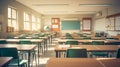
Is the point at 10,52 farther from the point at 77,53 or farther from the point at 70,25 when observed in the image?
the point at 70,25

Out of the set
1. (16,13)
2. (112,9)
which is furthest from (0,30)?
(112,9)

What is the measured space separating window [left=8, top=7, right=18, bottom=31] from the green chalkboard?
32.2 feet

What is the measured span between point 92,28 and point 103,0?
1005 centimetres

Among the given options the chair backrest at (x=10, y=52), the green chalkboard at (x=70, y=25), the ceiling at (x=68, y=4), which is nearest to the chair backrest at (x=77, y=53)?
the chair backrest at (x=10, y=52)

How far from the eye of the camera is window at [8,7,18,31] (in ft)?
30.9

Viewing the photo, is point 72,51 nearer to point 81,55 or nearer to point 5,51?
point 81,55

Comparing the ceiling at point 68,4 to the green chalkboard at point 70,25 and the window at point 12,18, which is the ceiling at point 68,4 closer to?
the window at point 12,18

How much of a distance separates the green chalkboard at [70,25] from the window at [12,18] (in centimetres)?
981

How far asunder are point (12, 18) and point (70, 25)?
10.6 metres

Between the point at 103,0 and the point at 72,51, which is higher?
the point at 103,0

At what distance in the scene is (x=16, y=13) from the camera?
34.3ft

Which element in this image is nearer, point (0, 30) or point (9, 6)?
point (0, 30)

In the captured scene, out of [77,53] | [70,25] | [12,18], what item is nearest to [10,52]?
[77,53]

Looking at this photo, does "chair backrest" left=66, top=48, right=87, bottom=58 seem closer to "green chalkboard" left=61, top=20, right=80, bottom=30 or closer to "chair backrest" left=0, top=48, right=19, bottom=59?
"chair backrest" left=0, top=48, right=19, bottom=59
